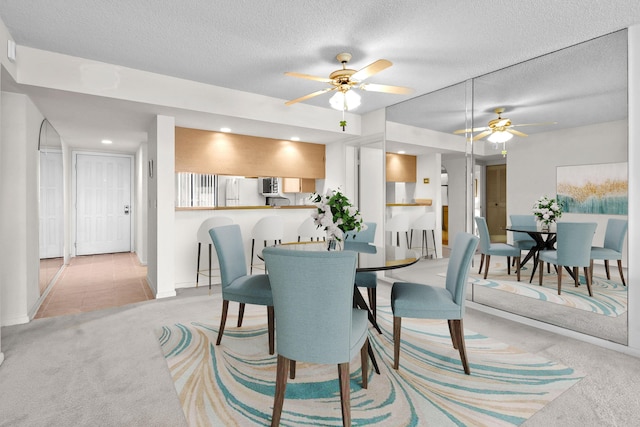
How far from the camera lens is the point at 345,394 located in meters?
1.66

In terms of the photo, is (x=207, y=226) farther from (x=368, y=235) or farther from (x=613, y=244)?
(x=613, y=244)

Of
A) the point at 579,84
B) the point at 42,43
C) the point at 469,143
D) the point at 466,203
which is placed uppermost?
the point at 42,43

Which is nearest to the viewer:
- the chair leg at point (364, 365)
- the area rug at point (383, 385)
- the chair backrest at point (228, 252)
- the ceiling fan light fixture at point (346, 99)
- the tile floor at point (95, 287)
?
the area rug at point (383, 385)

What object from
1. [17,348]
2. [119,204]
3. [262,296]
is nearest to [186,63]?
[262,296]

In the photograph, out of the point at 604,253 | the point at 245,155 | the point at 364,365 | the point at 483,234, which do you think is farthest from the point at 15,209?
the point at 604,253

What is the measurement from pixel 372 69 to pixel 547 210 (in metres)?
2.10

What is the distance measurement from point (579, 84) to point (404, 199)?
2284mm

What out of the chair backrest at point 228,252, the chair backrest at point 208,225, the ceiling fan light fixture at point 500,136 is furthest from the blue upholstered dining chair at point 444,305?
the chair backrest at point 208,225

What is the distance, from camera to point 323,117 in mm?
4949

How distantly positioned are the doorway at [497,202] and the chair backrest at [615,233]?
0.87 m

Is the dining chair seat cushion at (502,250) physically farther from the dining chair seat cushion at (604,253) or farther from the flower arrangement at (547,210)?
the dining chair seat cushion at (604,253)

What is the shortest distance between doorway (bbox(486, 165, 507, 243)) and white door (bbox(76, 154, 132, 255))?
7.24 metres

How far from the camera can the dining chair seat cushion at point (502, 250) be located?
3518 mm

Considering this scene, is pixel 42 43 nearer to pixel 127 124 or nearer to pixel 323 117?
pixel 127 124
